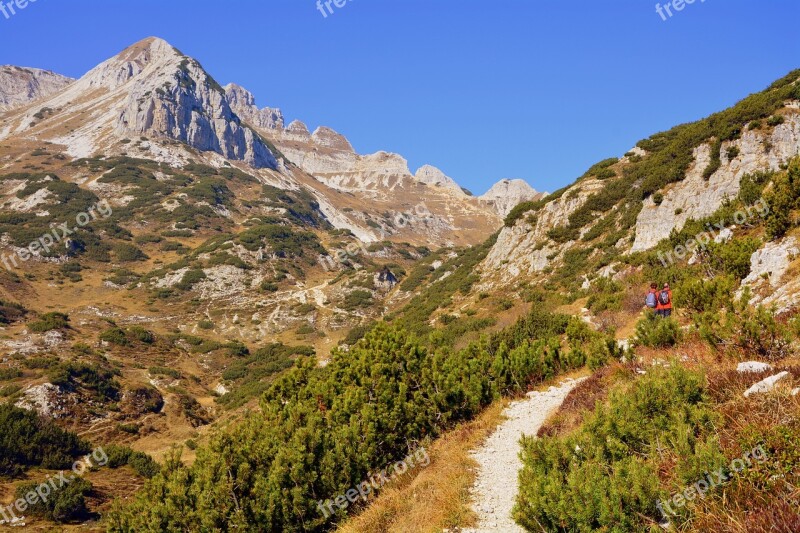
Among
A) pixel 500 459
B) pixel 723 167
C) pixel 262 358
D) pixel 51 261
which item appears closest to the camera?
pixel 500 459

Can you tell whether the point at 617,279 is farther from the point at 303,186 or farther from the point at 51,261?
the point at 303,186

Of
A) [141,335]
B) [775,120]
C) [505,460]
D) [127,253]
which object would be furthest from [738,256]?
[127,253]

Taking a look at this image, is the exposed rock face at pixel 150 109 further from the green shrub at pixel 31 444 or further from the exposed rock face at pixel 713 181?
the exposed rock face at pixel 713 181

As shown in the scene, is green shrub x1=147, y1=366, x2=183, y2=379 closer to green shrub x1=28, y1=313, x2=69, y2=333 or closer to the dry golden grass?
green shrub x1=28, y1=313, x2=69, y2=333

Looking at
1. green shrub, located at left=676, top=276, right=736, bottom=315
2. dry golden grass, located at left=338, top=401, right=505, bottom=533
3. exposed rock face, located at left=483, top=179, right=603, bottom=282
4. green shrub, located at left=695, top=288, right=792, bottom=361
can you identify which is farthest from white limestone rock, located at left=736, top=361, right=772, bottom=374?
exposed rock face, located at left=483, top=179, right=603, bottom=282

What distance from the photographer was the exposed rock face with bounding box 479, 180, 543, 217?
17262 cm

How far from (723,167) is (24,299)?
67.2 m

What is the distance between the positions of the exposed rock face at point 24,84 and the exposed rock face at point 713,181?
218994 millimetres

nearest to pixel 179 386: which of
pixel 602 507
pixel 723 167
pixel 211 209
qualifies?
pixel 602 507

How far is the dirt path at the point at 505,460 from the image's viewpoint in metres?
6.05

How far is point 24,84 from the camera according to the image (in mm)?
182250

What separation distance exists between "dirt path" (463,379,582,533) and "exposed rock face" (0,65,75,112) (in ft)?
730

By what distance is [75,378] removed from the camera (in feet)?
97.4

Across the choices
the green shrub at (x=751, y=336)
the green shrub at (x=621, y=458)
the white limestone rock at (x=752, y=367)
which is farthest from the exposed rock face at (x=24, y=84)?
the white limestone rock at (x=752, y=367)
